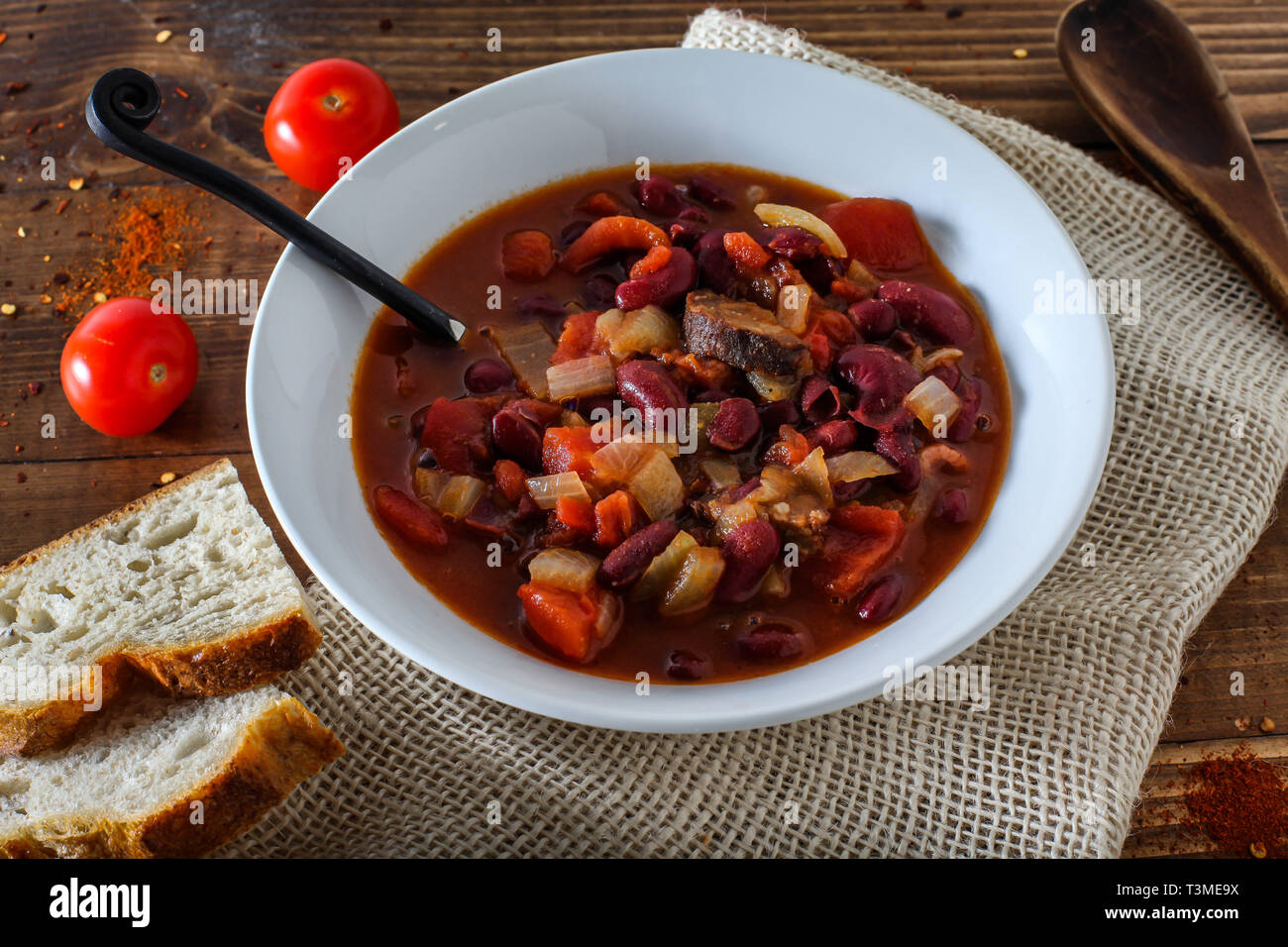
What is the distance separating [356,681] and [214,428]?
4.17ft

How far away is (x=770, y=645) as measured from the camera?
3045mm

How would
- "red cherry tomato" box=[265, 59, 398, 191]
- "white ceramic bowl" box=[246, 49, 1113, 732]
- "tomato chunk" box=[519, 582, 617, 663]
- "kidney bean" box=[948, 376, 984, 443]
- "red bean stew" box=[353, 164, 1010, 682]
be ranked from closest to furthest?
"white ceramic bowl" box=[246, 49, 1113, 732] → "tomato chunk" box=[519, 582, 617, 663] → "red bean stew" box=[353, 164, 1010, 682] → "kidney bean" box=[948, 376, 984, 443] → "red cherry tomato" box=[265, 59, 398, 191]

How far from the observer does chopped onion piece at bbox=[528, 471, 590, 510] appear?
3170mm

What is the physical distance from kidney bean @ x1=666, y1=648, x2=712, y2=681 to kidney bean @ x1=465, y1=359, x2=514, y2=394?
1071 mm

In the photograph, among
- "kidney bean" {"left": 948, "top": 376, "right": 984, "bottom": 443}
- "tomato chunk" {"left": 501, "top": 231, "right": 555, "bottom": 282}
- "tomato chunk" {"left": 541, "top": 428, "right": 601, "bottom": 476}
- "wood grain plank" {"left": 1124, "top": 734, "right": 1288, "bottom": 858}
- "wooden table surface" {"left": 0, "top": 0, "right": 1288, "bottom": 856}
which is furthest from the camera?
"wooden table surface" {"left": 0, "top": 0, "right": 1288, "bottom": 856}

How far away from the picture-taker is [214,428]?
4156mm

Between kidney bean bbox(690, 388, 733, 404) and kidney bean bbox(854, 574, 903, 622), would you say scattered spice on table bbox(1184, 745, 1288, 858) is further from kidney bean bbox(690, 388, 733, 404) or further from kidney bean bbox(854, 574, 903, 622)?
kidney bean bbox(690, 388, 733, 404)

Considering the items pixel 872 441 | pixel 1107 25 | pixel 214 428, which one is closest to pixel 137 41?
pixel 214 428

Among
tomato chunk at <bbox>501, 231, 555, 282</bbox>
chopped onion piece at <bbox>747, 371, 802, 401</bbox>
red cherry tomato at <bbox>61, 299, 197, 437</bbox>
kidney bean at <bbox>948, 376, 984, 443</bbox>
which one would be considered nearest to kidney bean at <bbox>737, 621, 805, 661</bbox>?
chopped onion piece at <bbox>747, 371, 802, 401</bbox>
